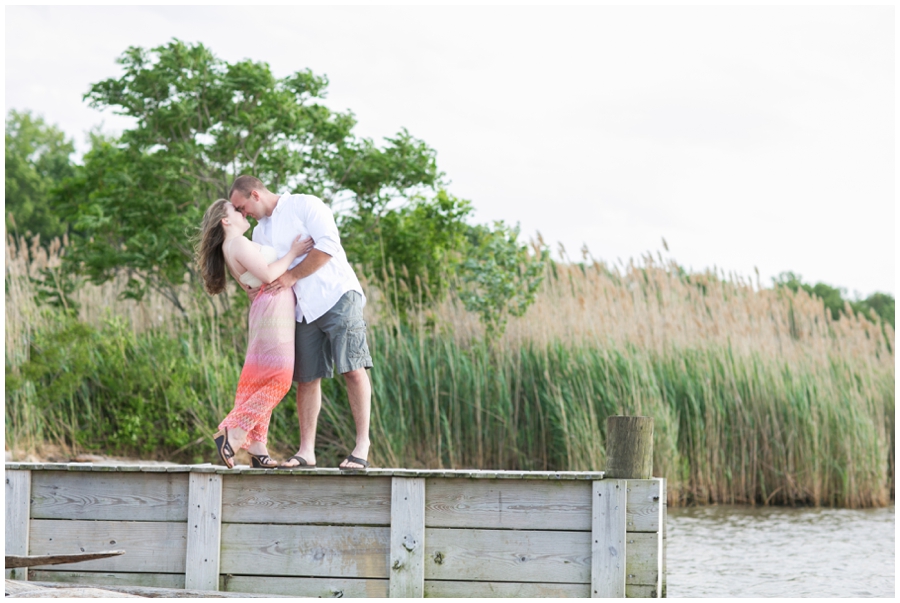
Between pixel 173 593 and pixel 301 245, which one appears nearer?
pixel 173 593

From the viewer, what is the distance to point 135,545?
4.00m

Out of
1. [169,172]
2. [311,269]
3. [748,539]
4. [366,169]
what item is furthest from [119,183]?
[748,539]

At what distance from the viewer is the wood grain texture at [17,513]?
4.09 m

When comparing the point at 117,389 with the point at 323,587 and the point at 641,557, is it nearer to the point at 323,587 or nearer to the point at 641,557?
the point at 323,587

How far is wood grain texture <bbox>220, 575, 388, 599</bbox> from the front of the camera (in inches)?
152

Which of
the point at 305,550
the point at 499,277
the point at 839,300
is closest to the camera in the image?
the point at 305,550

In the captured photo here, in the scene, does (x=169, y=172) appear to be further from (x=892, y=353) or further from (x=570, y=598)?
(x=892, y=353)

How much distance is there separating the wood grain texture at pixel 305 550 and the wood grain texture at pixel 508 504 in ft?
0.81

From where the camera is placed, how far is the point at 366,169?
8891mm

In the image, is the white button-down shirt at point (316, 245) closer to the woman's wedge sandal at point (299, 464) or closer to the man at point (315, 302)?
the man at point (315, 302)

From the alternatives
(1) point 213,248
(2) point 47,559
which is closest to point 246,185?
(1) point 213,248

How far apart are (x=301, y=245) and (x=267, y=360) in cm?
51

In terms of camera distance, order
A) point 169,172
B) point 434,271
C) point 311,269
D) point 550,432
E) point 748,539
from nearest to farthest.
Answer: point 311,269 → point 748,539 → point 550,432 → point 169,172 → point 434,271

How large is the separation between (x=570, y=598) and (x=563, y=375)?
4.32 meters
